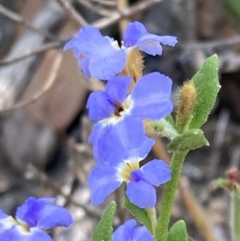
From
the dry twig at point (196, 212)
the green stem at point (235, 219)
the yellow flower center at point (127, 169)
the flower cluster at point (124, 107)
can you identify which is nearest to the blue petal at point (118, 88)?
the flower cluster at point (124, 107)

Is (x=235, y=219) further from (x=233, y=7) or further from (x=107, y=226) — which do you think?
(x=233, y=7)

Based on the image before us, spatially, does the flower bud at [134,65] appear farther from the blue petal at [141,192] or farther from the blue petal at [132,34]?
the blue petal at [141,192]

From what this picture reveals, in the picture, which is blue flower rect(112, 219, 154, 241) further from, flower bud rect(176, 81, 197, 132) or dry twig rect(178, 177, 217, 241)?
dry twig rect(178, 177, 217, 241)

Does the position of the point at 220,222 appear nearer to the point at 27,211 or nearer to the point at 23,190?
the point at 23,190

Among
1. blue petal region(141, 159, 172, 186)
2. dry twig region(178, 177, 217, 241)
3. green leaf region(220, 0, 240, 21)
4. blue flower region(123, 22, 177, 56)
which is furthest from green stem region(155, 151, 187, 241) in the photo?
green leaf region(220, 0, 240, 21)

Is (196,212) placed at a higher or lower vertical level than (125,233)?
lower

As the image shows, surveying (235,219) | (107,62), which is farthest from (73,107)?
(107,62)
